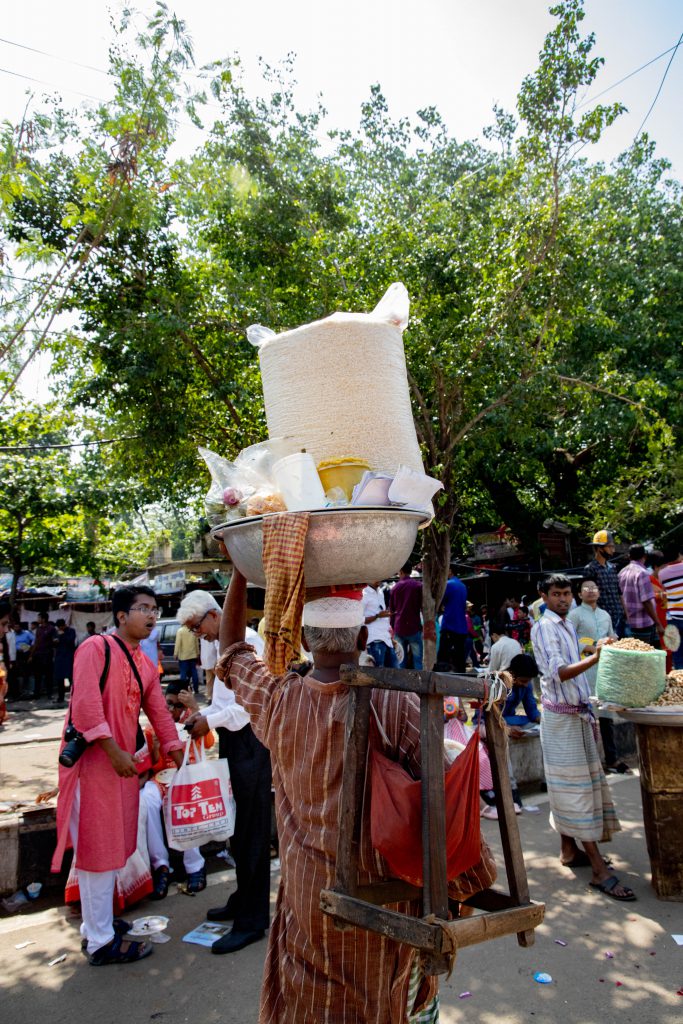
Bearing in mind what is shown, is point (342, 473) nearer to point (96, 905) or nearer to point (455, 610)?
point (96, 905)

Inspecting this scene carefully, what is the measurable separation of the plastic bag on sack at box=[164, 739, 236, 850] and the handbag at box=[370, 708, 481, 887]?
286 cm

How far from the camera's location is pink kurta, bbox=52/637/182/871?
3.97 m

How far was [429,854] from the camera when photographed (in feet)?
5.34

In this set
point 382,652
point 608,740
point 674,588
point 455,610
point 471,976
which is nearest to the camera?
point 471,976

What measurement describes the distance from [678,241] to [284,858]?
63.2 feet

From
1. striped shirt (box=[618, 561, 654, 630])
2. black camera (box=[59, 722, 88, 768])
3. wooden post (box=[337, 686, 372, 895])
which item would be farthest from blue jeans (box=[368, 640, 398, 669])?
wooden post (box=[337, 686, 372, 895])

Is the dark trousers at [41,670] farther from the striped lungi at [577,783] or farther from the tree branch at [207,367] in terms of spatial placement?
the striped lungi at [577,783]

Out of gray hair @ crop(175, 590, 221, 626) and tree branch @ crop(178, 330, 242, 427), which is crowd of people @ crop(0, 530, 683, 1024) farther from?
tree branch @ crop(178, 330, 242, 427)

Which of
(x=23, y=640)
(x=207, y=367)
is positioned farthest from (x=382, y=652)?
(x=23, y=640)

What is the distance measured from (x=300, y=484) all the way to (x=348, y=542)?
8.0 inches

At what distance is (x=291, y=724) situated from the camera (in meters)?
2.19

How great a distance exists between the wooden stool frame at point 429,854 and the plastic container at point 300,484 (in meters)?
0.44

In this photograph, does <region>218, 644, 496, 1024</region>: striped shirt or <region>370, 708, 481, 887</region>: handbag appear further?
<region>218, 644, 496, 1024</region>: striped shirt

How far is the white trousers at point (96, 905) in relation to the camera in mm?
3945
